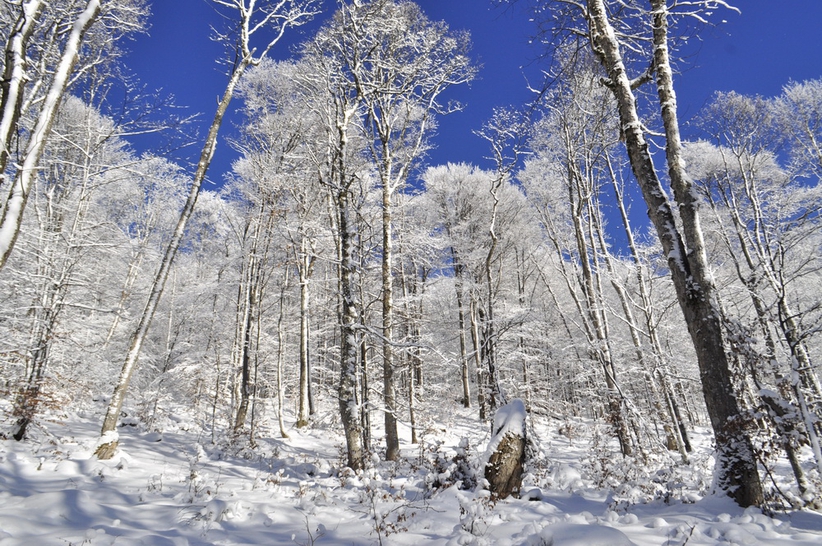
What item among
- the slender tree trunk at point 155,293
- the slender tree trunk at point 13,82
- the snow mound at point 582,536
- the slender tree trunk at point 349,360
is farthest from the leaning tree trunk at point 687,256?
the slender tree trunk at point 155,293

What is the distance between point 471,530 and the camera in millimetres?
3354

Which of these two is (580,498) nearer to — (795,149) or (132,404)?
(795,149)

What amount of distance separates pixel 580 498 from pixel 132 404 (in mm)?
17817

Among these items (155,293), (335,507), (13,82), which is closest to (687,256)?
(335,507)

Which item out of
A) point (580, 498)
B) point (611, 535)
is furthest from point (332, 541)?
point (580, 498)

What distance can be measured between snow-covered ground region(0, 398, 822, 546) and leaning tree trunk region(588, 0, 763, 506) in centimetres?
48

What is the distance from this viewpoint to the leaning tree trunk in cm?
381

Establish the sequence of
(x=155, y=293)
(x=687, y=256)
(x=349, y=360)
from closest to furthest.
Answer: (x=687, y=256) < (x=349, y=360) < (x=155, y=293)

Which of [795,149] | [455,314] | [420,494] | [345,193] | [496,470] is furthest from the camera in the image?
[455,314]

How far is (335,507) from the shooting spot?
4.81m

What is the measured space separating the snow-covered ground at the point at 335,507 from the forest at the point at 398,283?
0.19 feet

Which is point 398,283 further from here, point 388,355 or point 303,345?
point 388,355

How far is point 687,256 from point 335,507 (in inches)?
207

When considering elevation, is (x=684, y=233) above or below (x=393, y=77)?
below
